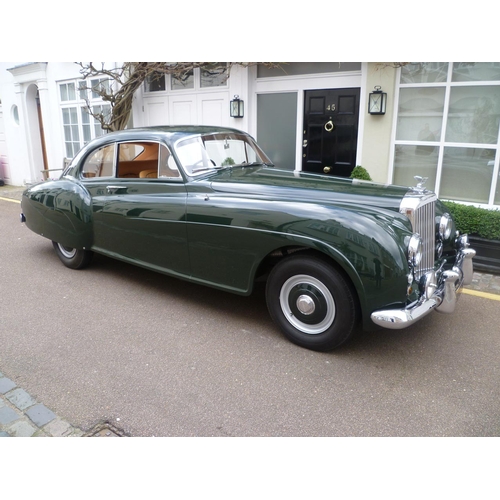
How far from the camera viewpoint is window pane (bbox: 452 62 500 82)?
6.35m

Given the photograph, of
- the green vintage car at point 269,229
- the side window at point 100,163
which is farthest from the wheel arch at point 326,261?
the side window at point 100,163

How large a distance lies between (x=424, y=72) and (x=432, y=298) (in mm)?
4963

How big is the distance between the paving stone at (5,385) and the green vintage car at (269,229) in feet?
5.56

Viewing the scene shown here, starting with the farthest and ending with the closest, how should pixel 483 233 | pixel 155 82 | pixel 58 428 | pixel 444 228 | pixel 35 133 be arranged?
pixel 35 133 < pixel 155 82 < pixel 483 233 < pixel 444 228 < pixel 58 428

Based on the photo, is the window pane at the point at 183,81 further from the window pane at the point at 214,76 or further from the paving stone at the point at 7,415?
the paving stone at the point at 7,415

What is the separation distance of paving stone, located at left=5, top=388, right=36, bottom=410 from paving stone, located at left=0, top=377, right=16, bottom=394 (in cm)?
6

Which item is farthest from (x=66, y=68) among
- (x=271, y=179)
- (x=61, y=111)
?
(x=271, y=179)

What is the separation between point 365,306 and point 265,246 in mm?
936

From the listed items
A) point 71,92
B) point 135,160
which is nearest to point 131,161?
point 135,160

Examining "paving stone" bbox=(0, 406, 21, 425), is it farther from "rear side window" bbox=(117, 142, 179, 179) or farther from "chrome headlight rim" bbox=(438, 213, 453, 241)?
"chrome headlight rim" bbox=(438, 213, 453, 241)

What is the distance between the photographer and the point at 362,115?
7.28 metres

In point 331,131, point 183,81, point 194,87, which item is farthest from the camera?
point 183,81

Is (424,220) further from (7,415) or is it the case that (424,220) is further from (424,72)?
(424,72)
